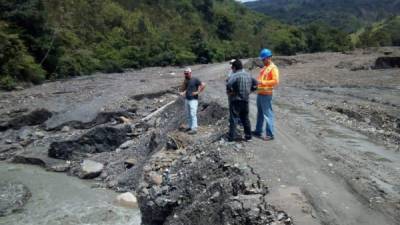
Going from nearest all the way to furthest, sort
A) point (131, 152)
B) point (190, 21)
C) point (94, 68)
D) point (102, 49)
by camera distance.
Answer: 1. point (131, 152)
2. point (94, 68)
3. point (102, 49)
4. point (190, 21)

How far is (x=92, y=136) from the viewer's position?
66.2 ft

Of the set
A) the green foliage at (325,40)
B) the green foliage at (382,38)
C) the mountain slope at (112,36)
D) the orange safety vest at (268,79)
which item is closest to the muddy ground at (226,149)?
the orange safety vest at (268,79)

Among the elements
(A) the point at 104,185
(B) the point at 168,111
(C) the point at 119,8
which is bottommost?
(A) the point at 104,185

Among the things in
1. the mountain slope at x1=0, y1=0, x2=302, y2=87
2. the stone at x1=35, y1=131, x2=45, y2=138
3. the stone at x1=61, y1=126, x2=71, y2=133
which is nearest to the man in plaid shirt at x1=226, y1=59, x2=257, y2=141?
the stone at x1=61, y1=126, x2=71, y2=133

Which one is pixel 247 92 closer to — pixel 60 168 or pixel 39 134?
pixel 60 168

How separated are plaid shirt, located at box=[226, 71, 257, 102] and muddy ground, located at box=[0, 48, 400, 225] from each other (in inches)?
42.2

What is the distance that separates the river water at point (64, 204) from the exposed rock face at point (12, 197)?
0.21m

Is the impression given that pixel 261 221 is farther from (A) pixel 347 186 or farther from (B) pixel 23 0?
(B) pixel 23 0

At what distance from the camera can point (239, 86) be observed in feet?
36.3

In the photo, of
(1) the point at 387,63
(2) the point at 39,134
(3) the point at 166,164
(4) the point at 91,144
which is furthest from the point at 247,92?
(1) the point at 387,63

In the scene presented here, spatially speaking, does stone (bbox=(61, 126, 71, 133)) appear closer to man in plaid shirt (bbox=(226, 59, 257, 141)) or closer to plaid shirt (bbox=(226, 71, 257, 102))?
man in plaid shirt (bbox=(226, 59, 257, 141))

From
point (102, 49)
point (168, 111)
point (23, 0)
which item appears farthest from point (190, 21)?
point (168, 111)

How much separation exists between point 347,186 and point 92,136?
13.0 meters

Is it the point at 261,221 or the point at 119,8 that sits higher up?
the point at 119,8
